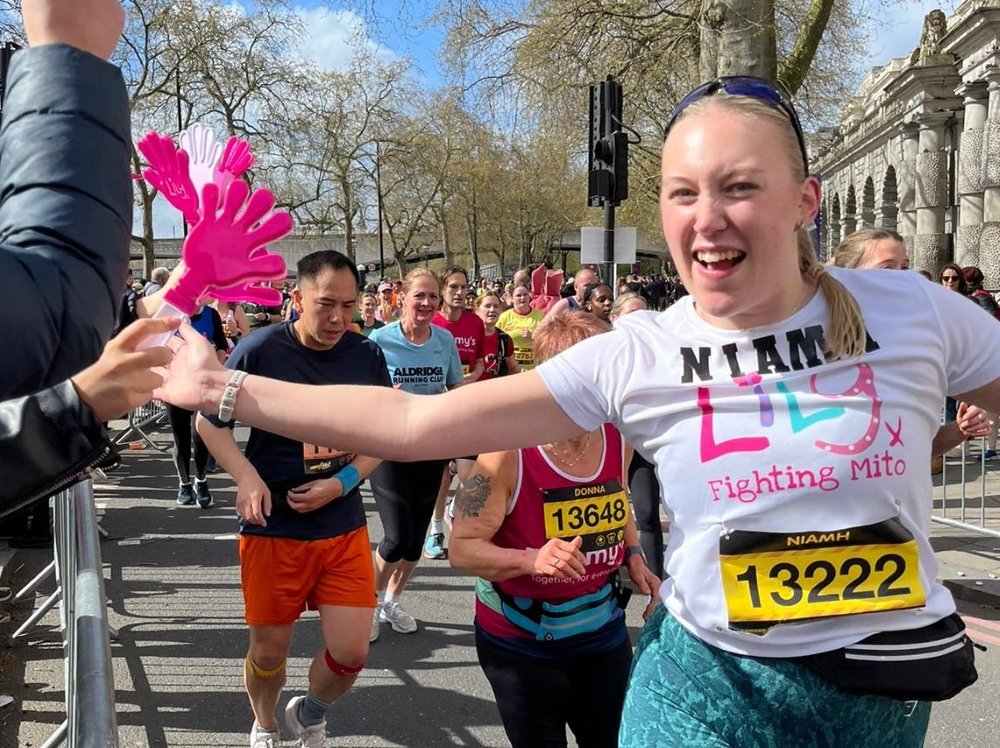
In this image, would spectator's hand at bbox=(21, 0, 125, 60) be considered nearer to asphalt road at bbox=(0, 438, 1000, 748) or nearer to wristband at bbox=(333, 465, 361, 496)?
wristband at bbox=(333, 465, 361, 496)

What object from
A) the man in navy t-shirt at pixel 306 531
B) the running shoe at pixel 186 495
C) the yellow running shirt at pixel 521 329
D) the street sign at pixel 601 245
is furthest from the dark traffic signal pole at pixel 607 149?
the man in navy t-shirt at pixel 306 531

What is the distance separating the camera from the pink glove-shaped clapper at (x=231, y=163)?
1.65 meters

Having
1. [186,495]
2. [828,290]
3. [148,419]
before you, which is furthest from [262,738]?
[148,419]

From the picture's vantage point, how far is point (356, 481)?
369 centimetres

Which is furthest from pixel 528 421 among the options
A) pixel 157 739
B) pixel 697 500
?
pixel 157 739

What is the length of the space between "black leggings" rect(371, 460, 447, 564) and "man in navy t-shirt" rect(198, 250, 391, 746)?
4.35ft

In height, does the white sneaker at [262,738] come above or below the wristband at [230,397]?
below

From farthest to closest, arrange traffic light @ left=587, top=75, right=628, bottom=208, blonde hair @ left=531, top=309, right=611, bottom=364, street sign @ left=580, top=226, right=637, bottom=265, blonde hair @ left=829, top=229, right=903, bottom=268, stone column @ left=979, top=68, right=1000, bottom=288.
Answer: stone column @ left=979, top=68, right=1000, bottom=288, street sign @ left=580, top=226, right=637, bottom=265, traffic light @ left=587, top=75, right=628, bottom=208, blonde hair @ left=829, top=229, right=903, bottom=268, blonde hair @ left=531, top=309, right=611, bottom=364

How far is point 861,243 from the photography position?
4.21 metres

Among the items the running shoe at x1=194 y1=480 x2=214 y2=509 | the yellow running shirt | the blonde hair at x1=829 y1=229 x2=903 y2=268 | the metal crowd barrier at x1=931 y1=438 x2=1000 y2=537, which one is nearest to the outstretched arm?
the blonde hair at x1=829 y1=229 x2=903 y2=268

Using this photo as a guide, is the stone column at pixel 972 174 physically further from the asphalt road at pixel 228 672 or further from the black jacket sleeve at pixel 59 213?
the black jacket sleeve at pixel 59 213

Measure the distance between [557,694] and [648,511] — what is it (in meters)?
2.74

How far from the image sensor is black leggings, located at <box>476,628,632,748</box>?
2.67 meters

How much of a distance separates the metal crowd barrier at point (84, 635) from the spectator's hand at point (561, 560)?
1.11 meters
